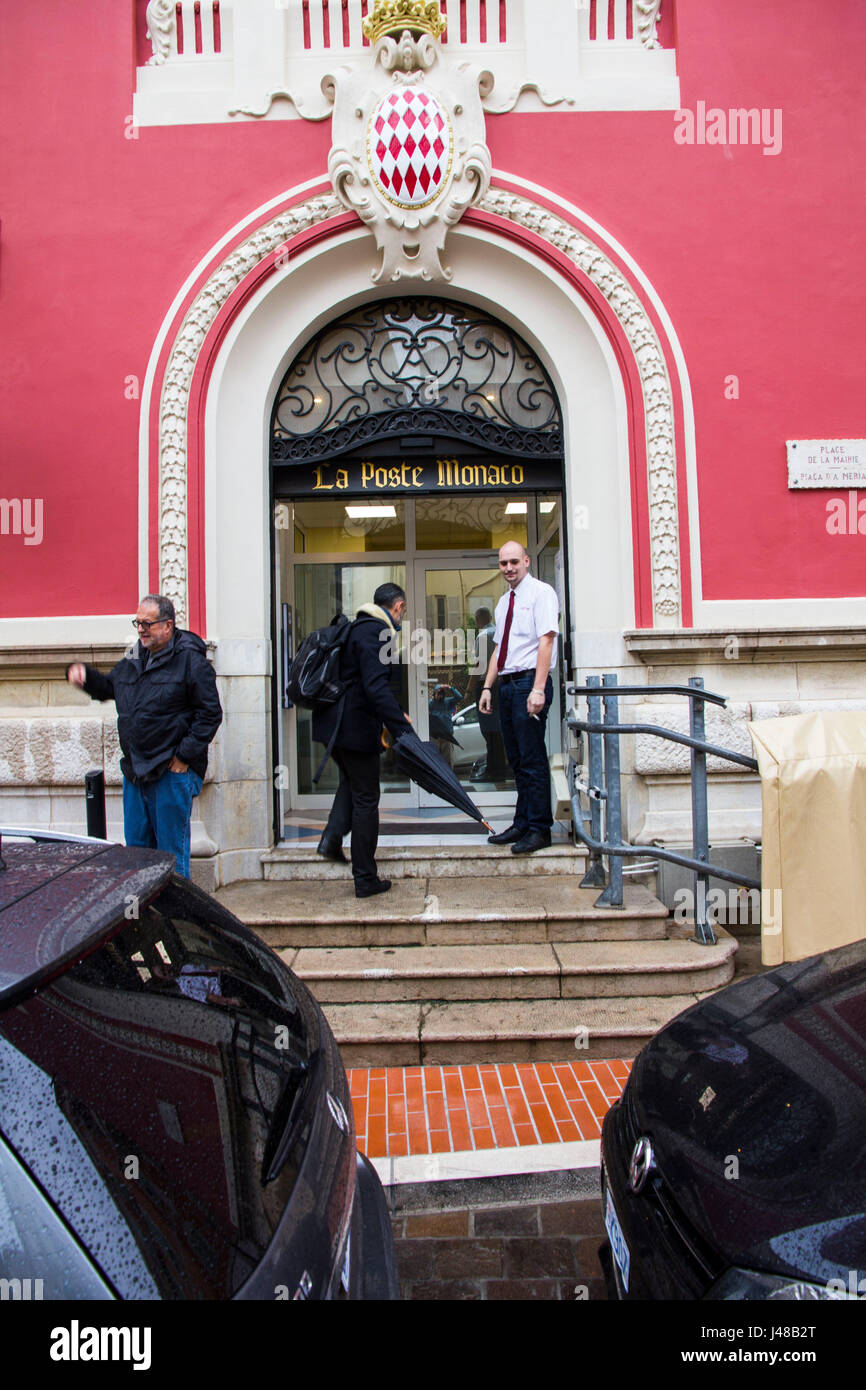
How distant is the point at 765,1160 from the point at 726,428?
5415 millimetres

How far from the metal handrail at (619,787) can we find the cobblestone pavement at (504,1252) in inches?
82.1

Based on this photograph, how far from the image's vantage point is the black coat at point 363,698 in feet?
17.2

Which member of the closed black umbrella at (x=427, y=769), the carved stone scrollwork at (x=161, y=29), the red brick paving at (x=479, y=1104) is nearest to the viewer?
the red brick paving at (x=479, y=1104)

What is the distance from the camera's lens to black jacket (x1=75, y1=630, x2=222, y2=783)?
4699 millimetres

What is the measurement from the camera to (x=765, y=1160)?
1742mm

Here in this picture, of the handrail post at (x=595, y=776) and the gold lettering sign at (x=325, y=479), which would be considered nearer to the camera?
the handrail post at (x=595, y=776)

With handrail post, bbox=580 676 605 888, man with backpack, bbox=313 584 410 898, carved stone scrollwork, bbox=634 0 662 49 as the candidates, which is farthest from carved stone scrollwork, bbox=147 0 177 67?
handrail post, bbox=580 676 605 888

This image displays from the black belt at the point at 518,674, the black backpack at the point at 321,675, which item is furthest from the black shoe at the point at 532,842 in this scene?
the black backpack at the point at 321,675

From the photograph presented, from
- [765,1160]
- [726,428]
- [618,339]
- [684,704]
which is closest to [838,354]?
[726,428]

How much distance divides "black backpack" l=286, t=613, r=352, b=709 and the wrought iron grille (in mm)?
1901

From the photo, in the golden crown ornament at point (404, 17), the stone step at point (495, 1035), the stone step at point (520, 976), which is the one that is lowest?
the stone step at point (495, 1035)

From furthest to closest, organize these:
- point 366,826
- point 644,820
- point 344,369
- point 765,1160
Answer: point 344,369, point 644,820, point 366,826, point 765,1160

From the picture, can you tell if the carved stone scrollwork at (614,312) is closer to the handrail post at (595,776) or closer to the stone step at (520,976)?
the handrail post at (595,776)

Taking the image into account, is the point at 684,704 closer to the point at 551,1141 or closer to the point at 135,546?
the point at 551,1141
